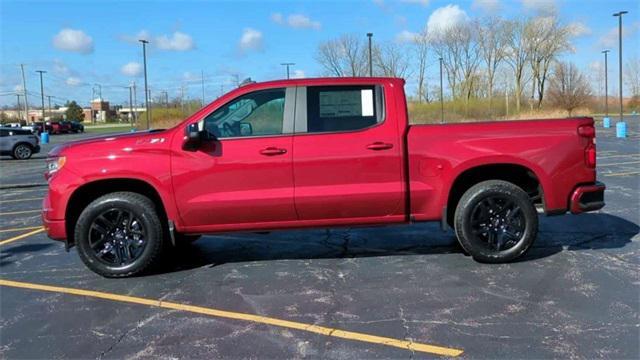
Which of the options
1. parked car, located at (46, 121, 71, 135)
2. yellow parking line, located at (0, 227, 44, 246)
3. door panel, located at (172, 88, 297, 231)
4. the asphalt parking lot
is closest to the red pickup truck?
door panel, located at (172, 88, 297, 231)

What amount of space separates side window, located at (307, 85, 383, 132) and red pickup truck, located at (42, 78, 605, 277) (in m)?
0.01

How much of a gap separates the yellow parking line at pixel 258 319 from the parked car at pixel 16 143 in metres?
23.0

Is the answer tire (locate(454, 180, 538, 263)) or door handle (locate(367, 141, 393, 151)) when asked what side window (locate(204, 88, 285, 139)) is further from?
tire (locate(454, 180, 538, 263))

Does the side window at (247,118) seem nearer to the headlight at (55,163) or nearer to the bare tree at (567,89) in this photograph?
the headlight at (55,163)

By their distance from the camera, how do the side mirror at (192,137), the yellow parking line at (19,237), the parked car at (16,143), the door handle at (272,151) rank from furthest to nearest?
the parked car at (16,143), the yellow parking line at (19,237), the door handle at (272,151), the side mirror at (192,137)

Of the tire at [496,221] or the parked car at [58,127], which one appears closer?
the tire at [496,221]

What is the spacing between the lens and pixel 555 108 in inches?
2625

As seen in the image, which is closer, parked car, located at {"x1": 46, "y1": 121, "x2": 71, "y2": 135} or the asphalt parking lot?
the asphalt parking lot

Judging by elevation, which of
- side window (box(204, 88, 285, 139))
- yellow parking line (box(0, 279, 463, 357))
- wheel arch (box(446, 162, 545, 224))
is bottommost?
yellow parking line (box(0, 279, 463, 357))

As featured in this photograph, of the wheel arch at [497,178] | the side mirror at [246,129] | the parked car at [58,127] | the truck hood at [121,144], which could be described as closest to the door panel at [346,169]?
the side mirror at [246,129]

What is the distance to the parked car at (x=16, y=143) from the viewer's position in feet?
84.9

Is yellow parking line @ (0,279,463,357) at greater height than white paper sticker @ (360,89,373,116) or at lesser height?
lesser

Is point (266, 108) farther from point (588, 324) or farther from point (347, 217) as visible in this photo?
point (588, 324)

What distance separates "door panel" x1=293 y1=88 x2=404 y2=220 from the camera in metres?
5.42
